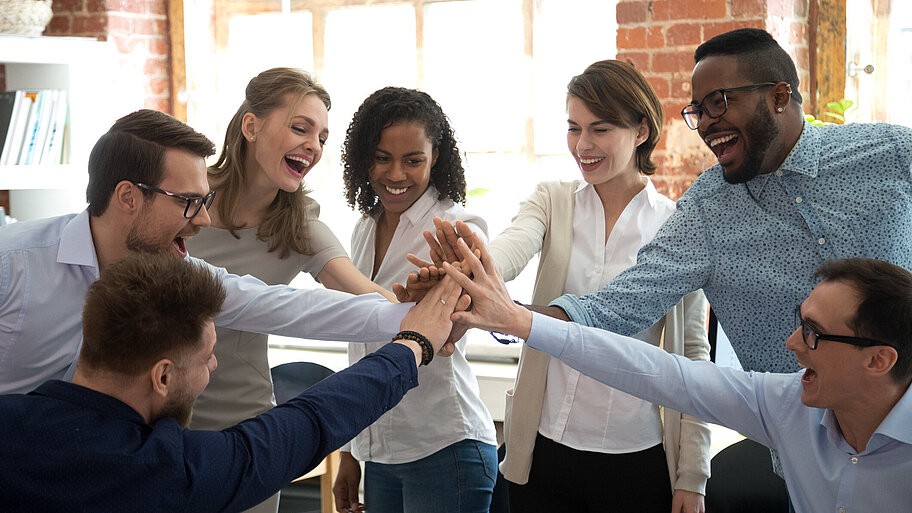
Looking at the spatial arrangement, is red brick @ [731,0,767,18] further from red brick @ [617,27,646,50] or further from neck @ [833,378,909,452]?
neck @ [833,378,909,452]

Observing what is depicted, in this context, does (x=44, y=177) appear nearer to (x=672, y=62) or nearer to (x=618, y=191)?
(x=672, y=62)

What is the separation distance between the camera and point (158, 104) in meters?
4.43

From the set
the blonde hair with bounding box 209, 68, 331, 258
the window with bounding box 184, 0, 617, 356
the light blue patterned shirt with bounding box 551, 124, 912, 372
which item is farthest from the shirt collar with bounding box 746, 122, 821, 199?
the window with bounding box 184, 0, 617, 356

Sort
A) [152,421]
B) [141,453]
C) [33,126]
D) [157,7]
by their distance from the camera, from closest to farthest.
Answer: [141,453] < [152,421] < [33,126] < [157,7]

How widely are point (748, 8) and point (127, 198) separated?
7.87ft

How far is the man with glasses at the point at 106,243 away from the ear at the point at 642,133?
72 centimetres

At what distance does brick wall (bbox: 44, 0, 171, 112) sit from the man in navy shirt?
10.7 ft

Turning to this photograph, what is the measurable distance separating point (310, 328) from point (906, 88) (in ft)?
9.05

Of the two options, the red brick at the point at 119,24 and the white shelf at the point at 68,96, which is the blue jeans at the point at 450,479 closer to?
the white shelf at the point at 68,96

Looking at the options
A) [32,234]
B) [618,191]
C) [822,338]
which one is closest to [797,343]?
[822,338]

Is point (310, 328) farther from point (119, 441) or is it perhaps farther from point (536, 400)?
point (119, 441)

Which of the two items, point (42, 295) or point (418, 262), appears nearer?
point (42, 295)

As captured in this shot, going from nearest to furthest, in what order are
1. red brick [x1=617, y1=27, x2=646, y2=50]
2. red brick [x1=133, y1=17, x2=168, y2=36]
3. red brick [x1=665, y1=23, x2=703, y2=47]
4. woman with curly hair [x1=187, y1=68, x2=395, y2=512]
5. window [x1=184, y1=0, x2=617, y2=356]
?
woman with curly hair [x1=187, y1=68, x2=395, y2=512] < red brick [x1=665, y1=23, x2=703, y2=47] < red brick [x1=617, y1=27, x2=646, y2=50] < window [x1=184, y1=0, x2=617, y2=356] < red brick [x1=133, y1=17, x2=168, y2=36]

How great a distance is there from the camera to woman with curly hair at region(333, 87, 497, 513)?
195 cm
